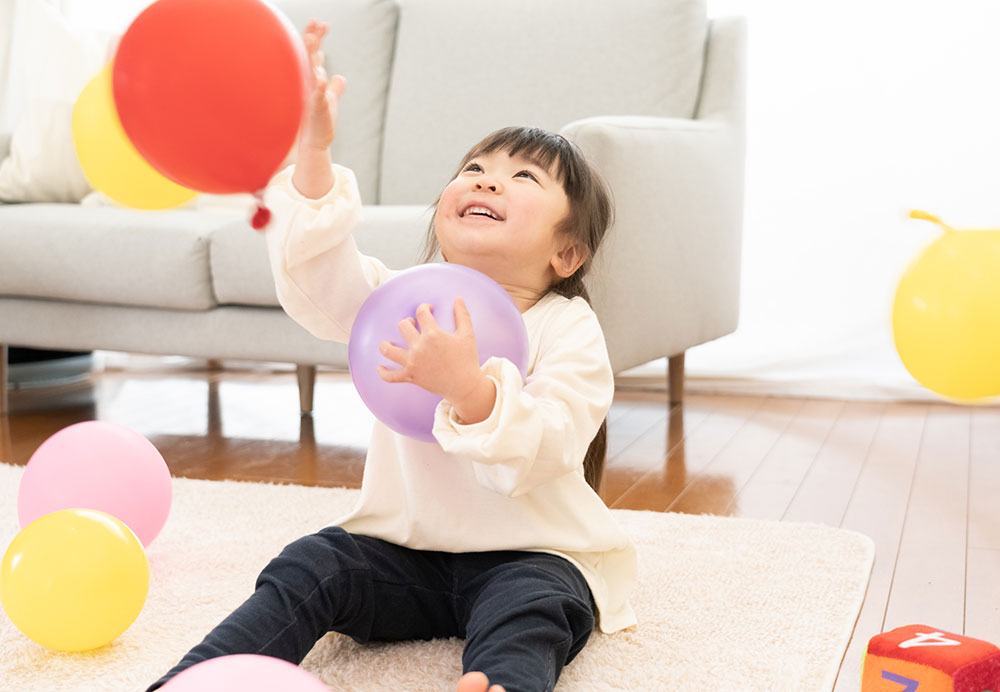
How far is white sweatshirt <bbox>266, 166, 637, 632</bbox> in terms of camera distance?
3.32 feet

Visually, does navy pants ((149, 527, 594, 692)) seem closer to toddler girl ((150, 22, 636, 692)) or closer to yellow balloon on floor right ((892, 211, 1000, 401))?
toddler girl ((150, 22, 636, 692))

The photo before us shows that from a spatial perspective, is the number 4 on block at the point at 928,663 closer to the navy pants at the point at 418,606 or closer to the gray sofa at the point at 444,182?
the navy pants at the point at 418,606

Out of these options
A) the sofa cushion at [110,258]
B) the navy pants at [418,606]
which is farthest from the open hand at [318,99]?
the sofa cushion at [110,258]

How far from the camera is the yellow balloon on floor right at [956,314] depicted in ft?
3.84

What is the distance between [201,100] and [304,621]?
1.67ft

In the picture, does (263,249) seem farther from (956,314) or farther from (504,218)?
(956,314)

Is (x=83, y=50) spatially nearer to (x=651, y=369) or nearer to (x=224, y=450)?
(x=224, y=450)

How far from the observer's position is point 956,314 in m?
1.18

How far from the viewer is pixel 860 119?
109 inches

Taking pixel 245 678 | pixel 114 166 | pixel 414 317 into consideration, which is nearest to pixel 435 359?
pixel 414 317

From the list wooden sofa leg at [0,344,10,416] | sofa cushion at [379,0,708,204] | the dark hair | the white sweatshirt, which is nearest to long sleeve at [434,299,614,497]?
the white sweatshirt

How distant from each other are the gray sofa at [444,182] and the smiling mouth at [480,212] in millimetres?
705

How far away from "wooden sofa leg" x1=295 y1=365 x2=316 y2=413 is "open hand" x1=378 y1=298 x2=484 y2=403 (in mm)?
1626

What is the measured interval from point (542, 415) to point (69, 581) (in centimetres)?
50
